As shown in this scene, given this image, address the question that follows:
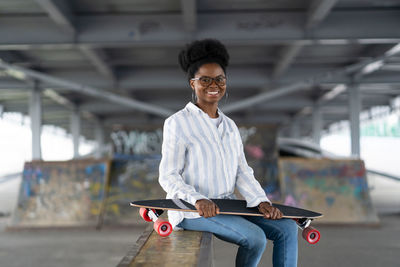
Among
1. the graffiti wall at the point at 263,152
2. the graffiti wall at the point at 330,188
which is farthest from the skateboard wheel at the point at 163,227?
the graffiti wall at the point at 263,152

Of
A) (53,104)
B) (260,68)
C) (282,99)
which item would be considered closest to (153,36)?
(260,68)

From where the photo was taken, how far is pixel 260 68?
48.1 ft

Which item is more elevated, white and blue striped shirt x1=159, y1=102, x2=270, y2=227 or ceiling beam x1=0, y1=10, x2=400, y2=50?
ceiling beam x1=0, y1=10, x2=400, y2=50

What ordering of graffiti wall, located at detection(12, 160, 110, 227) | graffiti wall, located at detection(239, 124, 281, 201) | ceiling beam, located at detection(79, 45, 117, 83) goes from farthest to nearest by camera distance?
1. ceiling beam, located at detection(79, 45, 117, 83)
2. graffiti wall, located at detection(239, 124, 281, 201)
3. graffiti wall, located at detection(12, 160, 110, 227)

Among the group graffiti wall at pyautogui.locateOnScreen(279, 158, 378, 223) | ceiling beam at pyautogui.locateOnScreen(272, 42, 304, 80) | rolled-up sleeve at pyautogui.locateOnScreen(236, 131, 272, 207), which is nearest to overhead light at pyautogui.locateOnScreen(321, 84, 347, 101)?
ceiling beam at pyautogui.locateOnScreen(272, 42, 304, 80)

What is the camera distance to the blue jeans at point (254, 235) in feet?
7.57

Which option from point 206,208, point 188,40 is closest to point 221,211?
point 206,208

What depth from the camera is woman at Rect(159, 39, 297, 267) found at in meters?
2.35

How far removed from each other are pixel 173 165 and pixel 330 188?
6214 mm

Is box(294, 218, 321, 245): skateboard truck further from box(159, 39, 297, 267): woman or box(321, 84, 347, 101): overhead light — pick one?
box(321, 84, 347, 101): overhead light

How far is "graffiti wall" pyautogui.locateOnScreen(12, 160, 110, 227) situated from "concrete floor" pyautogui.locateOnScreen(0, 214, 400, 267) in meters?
0.29

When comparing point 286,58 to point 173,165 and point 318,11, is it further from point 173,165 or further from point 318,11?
point 173,165

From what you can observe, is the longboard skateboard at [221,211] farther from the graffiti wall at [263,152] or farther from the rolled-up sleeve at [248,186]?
the graffiti wall at [263,152]

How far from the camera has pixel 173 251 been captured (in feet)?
7.40
